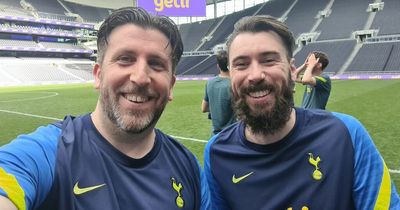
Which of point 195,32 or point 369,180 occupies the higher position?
point 369,180

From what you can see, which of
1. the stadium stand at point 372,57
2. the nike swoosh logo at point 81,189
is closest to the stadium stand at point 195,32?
the stadium stand at point 372,57

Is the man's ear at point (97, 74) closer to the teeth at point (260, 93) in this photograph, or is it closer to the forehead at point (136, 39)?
the forehead at point (136, 39)

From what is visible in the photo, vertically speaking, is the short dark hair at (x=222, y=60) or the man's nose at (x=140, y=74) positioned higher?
the man's nose at (x=140, y=74)

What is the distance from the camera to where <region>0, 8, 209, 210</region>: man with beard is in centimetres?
163

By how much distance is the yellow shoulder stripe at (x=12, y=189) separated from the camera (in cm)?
129

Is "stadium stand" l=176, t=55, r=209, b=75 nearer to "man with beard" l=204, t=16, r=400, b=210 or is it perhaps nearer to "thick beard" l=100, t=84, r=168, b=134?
"man with beard" l=204, t=16, r=400, b=210

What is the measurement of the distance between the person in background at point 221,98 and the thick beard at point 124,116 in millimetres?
3381

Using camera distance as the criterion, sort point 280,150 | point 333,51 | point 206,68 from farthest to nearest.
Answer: point 206,68 → point 333,51 → point 280,150

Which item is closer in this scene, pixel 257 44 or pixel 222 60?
pixel 257 44

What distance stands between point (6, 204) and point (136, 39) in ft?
3.29

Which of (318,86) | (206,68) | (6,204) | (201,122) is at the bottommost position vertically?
(206,68)

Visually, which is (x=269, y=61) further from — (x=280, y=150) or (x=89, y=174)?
(x=89, y=174)

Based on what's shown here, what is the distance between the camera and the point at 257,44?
2088 millimetres

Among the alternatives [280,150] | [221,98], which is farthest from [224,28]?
[280,150]
